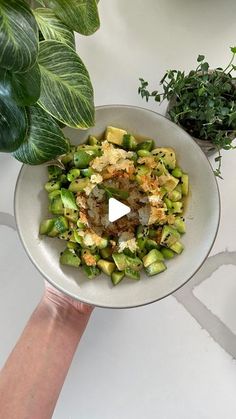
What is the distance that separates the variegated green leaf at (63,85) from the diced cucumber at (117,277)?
0.71 feet

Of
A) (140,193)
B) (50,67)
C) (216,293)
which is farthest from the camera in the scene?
(216,293)

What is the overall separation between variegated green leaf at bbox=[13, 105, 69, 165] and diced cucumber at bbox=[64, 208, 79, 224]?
94 mm

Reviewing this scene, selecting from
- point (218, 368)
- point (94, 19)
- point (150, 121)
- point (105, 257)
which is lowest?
point (218, 368)

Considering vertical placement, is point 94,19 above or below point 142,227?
above

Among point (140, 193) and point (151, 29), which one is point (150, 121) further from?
point (151, 29)

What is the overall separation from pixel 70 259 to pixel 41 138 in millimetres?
179

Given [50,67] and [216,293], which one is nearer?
[50,67]

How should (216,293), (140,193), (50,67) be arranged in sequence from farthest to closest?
(216,293), (140,193), (50,67)

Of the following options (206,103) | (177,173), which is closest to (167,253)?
(177,173)

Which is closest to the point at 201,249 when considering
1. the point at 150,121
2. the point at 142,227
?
the point at 142,227

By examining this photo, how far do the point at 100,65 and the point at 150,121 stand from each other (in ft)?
0.69

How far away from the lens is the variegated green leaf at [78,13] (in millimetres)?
634

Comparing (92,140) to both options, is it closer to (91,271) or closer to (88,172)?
(88,172)

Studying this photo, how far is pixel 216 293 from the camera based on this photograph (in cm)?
83
